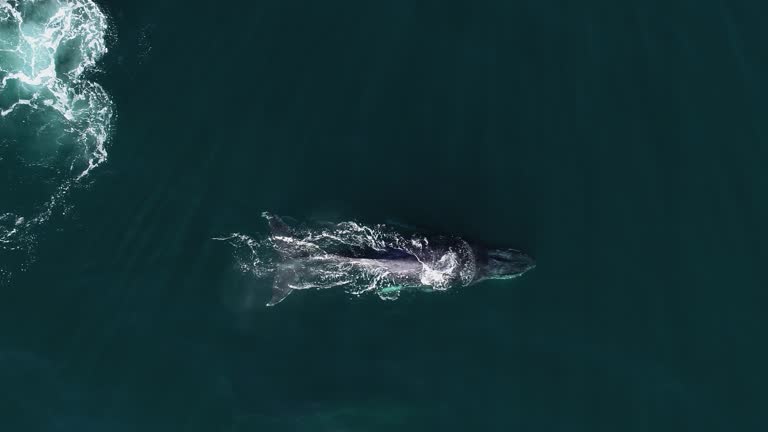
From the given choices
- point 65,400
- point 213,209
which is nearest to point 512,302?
point 213,209

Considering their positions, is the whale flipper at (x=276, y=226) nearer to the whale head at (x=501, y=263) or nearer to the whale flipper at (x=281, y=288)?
the whale flipper at (x=281, y=288)

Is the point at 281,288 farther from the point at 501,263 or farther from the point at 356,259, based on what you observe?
the point at 501,263

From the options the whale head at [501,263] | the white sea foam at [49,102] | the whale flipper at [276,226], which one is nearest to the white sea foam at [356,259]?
the whale flipper at [276,226]

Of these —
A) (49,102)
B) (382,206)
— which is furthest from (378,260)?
(49,102)

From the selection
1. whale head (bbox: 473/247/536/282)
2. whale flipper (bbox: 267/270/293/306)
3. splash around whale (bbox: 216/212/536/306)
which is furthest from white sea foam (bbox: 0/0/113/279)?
whale head (bbox: 473/247/536/282)

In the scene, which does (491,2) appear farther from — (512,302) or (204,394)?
(204,394)

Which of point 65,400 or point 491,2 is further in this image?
point 491,2

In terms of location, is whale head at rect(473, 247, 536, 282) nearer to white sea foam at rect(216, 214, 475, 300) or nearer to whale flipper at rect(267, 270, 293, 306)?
white sea foam at rect(216, 214, 475, 300)
